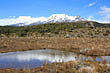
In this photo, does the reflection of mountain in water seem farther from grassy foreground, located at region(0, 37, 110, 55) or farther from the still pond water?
grassy foreground, located at region(0, 37, 110, 55)

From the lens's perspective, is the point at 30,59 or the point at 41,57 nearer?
the point at 30,59

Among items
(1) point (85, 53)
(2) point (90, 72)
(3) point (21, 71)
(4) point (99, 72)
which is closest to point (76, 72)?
(2) point (90, 72)

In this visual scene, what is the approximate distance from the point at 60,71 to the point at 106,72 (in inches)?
159

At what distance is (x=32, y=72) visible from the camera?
38.8 ft

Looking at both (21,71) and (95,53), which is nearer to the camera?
(21,71)

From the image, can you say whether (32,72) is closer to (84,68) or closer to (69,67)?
(69,67)

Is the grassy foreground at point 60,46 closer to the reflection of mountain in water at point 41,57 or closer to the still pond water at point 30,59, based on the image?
the reflection of mountain in water at point 41,57

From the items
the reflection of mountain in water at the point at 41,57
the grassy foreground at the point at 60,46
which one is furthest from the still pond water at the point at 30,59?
the grassy foreground at the point at 60,46

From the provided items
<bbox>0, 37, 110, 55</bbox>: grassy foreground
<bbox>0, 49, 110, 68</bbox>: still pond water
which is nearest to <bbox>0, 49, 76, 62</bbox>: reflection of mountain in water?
<bbox>0, 49, 110, 68</bbox>: still pond water

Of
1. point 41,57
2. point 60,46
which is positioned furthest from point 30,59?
point 60,46

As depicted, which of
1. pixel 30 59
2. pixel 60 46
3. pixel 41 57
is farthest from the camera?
pixel 60 46

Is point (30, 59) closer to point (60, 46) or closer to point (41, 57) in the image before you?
point (41, 57)

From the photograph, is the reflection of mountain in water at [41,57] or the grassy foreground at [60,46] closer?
the reflection of mountain in water at [41,57]

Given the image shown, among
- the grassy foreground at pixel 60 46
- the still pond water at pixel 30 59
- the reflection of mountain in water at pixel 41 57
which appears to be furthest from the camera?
the grassy foreground at pixel 60 46
